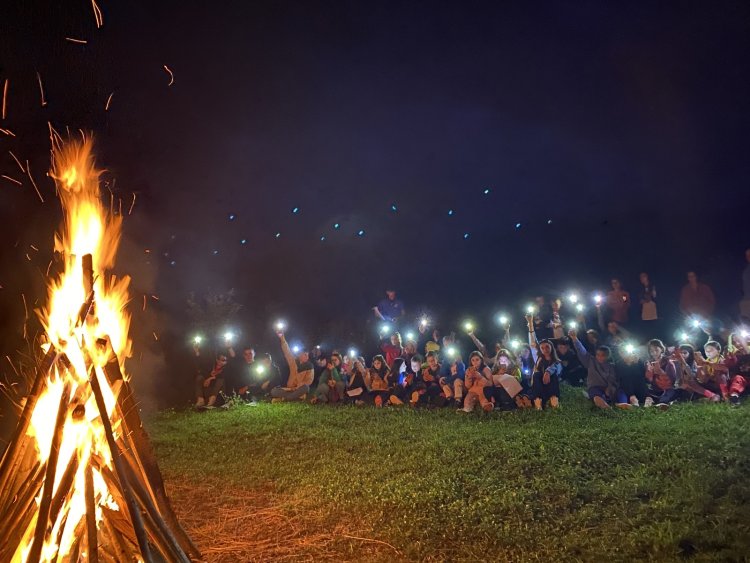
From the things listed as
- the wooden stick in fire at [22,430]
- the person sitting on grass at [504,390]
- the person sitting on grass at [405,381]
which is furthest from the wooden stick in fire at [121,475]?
the person sitting on grass at [405,381]

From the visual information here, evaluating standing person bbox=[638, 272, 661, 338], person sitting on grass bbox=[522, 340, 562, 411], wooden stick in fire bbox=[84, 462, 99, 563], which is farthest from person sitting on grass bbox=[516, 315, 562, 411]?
wooden stick in fire bbox=[84, 462, 99, 563]

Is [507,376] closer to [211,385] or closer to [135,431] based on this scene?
[211,385]

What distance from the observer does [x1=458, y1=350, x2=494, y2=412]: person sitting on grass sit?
1123cm

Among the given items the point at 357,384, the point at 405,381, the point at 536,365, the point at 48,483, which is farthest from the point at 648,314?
the point at 48,483

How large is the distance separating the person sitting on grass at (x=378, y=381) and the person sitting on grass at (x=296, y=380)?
210cm

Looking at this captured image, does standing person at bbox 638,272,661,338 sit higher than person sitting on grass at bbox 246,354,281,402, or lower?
higher

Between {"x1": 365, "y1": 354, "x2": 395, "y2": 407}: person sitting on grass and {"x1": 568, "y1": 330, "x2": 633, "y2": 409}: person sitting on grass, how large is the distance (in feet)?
16.5

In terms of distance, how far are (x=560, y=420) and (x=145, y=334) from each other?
14.4 metres

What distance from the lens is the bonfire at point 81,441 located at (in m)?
3.64

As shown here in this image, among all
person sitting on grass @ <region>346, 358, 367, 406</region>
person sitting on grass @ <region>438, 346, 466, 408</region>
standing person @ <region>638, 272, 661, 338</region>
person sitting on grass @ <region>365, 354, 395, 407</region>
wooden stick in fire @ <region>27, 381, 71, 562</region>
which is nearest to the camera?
wooden stick in fire @ <region>27, 381, 71, 562</region>

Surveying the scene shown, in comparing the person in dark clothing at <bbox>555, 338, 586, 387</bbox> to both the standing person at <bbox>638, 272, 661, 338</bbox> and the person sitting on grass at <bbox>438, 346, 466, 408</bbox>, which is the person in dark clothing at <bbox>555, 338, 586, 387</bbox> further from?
the person sitting on grass at <bbox>438, 346, 466, 408</bbox>

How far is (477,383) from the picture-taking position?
11.6 m

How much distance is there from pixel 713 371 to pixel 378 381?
7.82 metres

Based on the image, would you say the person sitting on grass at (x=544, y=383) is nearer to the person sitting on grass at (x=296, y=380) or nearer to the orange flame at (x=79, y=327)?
the person sitting on grass at (x=296, y=380)
